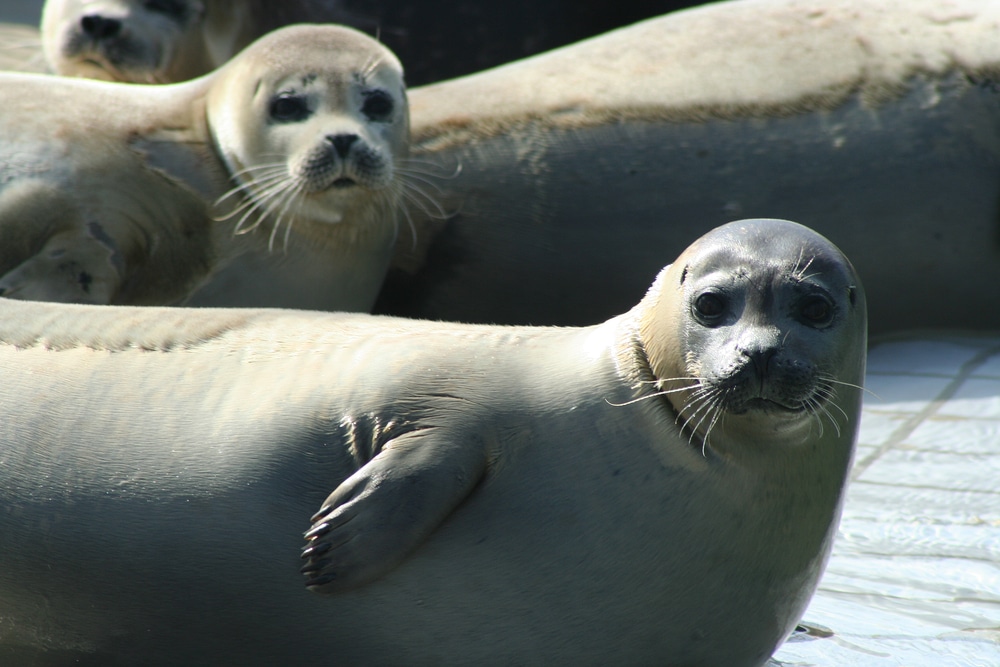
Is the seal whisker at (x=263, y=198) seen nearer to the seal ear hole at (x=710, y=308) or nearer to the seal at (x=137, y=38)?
the seal at (x=137, y=38)

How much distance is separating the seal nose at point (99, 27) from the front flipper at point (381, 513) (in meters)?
3.91

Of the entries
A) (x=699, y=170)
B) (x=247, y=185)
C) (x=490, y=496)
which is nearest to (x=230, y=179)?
(x=247, y=185)

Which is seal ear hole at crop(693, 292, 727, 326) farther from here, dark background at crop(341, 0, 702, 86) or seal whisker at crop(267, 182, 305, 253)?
dark background at crop(341, 0, 702, 86)

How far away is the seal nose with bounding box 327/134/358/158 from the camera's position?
177 inches

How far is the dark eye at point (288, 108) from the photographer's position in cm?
470

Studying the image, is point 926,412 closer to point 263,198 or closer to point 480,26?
point 263,198

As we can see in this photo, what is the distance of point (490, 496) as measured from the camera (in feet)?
8.87

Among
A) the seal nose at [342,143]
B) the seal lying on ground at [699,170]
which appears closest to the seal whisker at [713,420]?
the seal nose at [342,143]

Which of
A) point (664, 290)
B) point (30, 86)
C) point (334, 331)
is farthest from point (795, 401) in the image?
point (30, 86)

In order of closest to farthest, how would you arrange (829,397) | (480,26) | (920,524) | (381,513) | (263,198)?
(381,513) → (829,397) → (920,524) → (263,198) → (480,26)

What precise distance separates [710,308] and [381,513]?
74 cm

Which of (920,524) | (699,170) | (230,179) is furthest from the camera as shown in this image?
(699,170)

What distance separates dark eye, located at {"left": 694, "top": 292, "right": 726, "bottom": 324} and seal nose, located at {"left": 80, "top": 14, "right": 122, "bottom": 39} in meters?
3.99

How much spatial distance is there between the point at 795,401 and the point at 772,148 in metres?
2.78
